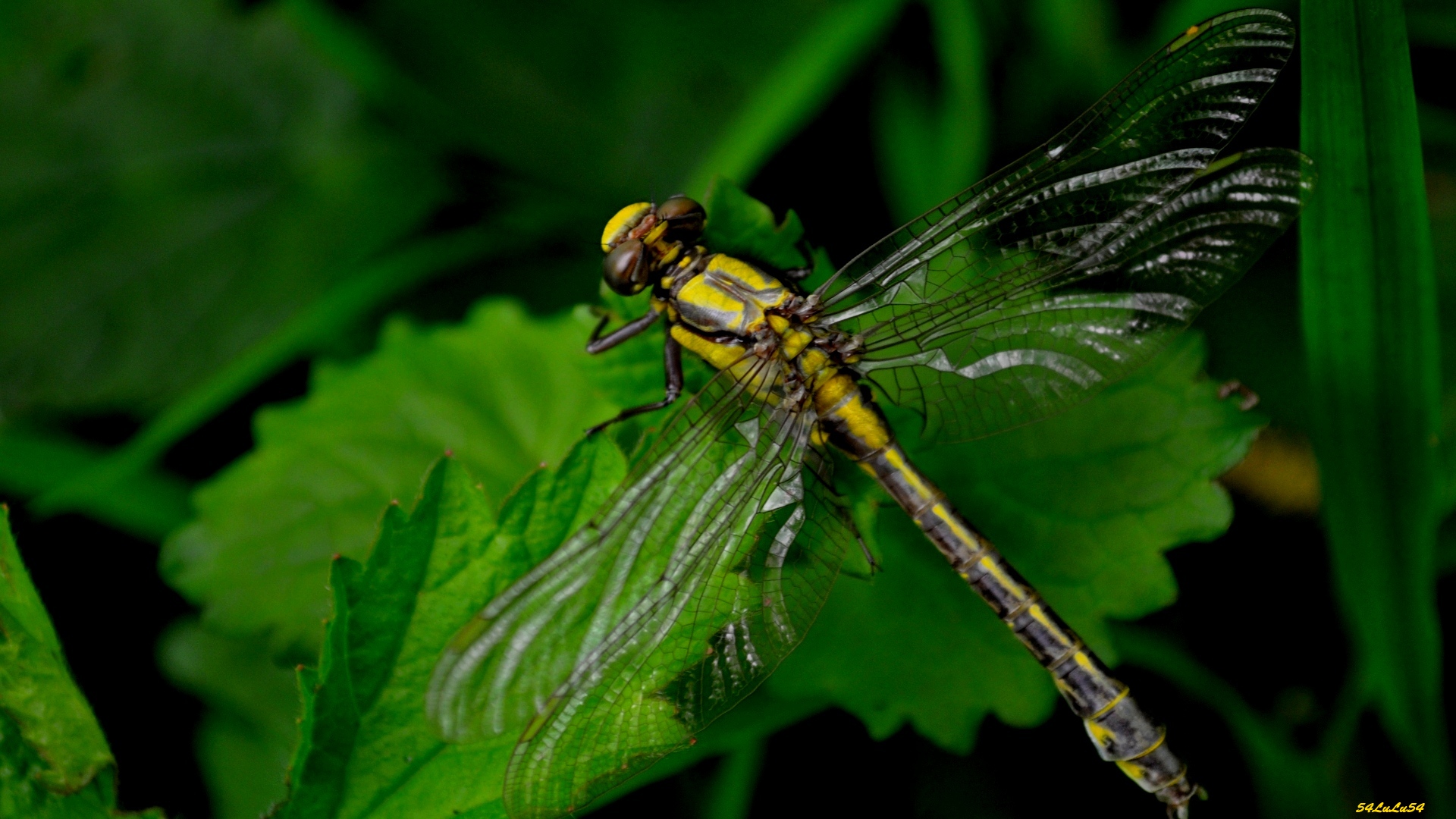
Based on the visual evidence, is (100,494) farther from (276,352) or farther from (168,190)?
(168,190)

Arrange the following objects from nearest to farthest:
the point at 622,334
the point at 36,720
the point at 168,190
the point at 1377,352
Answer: the point at 36,720 < the point at 1377,352 < the point at 622,334 < the point at 168,190

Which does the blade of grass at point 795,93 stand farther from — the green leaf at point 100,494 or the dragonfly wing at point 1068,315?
the green leaf at point 100,494

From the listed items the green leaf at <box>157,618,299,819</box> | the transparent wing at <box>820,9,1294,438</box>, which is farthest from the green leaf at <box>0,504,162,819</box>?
the transparent wing at <box>820,9,1294,438</box>

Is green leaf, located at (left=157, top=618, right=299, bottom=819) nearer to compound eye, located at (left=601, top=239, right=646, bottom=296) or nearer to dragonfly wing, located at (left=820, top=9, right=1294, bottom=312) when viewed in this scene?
compound eye, located at (left=601, top=239, right=646, bottom=296)

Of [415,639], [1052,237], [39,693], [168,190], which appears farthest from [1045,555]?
[168,190]

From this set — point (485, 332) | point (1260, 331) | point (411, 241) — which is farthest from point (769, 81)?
point (1260, 331)

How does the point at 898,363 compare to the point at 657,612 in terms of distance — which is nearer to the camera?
the point at 657,612

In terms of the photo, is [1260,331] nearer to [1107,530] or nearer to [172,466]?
[1107,530]
